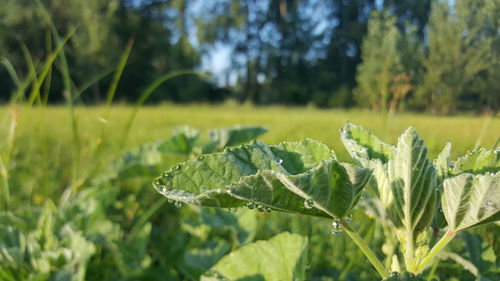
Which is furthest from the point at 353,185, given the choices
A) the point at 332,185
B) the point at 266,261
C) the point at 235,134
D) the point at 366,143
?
the point at 235,134

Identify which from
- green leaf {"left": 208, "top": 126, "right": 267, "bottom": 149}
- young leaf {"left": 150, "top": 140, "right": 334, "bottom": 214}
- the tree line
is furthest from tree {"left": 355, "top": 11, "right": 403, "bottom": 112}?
young leaf {"left": 150, "top": 140, "right": 334, "bottom": 214}

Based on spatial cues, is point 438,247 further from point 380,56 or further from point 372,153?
point 380,56

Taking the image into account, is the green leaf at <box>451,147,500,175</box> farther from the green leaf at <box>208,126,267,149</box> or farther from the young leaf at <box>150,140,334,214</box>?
the green leaf at <box>208,126,267,149</box>

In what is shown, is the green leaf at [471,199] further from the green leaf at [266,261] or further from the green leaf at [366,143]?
the green leaf at [266,261]

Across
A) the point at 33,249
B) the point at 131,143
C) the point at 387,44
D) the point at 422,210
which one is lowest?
the point at 131,143

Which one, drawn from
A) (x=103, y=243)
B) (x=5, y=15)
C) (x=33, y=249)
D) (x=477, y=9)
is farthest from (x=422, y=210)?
(x=5, y=15)

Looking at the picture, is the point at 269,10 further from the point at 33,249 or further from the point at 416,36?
the point at 33,249
